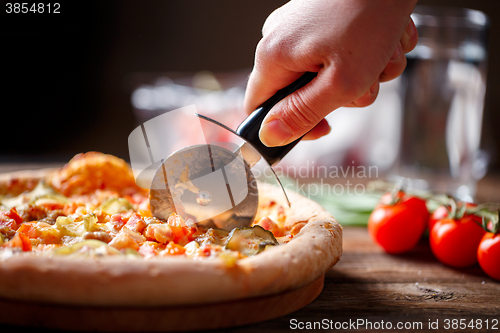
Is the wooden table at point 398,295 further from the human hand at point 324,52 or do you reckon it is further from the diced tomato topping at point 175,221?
the human hand at point 324,52

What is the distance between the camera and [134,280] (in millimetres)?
Answer: 1290

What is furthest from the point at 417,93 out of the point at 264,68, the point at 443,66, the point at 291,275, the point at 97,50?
the point at 97,50

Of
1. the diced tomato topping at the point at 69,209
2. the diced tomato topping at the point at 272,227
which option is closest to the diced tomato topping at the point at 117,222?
the diced tomato topping at the point at 69,209

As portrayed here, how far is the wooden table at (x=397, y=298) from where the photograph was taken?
162cm

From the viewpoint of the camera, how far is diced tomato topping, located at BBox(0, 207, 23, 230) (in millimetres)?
1979

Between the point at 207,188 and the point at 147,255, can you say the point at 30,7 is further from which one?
the point at 147,255

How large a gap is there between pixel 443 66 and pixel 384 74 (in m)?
2.21

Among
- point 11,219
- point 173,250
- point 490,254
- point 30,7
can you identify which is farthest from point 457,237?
point 30,7

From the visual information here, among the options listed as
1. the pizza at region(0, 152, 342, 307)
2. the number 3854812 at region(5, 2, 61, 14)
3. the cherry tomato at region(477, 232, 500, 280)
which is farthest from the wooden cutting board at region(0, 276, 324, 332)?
the number 3854812 at region(5, 2, 61, 14)

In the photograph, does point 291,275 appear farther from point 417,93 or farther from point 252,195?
point 417,93

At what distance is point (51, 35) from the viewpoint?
6.52 meters

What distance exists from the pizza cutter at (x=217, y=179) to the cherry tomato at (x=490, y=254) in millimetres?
1247

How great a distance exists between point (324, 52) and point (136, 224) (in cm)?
118

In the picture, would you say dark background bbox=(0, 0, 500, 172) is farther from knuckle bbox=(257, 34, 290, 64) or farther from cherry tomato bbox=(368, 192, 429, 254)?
knuckle bbox=(257, 34, 290, 64)
